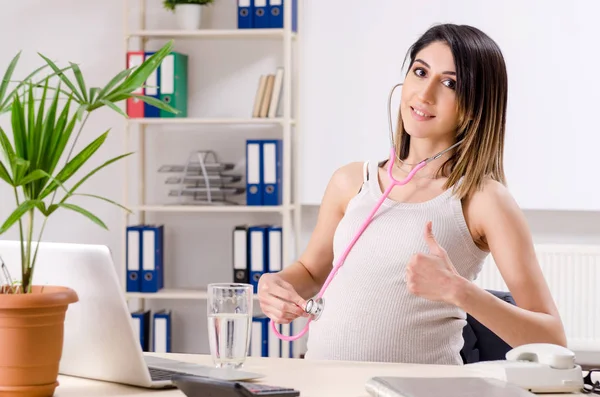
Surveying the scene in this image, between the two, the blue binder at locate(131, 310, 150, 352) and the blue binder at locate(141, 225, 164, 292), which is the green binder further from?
the blue binder at locate(131, 310, 150, 352)

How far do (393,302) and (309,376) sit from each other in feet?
1.35

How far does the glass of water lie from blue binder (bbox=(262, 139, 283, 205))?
8.18 feet

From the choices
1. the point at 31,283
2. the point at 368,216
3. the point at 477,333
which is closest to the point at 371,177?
the point at 368,216

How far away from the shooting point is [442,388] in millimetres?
1123

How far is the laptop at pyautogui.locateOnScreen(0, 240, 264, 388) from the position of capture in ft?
3.92

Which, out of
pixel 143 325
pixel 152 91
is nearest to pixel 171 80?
pixel 152 91

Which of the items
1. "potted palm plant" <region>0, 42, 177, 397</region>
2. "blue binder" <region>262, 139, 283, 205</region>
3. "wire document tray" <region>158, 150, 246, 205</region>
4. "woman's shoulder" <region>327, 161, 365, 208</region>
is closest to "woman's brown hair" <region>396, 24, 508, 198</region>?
"woman's shoulder" <region>327, 161, 365, 208</region>

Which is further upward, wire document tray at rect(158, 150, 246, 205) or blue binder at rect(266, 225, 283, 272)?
wire document tray at rect(158, 150, 246, 205)

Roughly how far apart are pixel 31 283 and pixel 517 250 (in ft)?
3.08

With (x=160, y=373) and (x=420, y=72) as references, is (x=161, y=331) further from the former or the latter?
(x=160, y=373)

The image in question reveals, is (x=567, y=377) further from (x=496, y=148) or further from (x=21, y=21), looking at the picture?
(x=21, y=21)

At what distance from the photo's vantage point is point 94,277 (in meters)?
1.20

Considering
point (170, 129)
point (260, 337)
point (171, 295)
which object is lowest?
point (260, 337)

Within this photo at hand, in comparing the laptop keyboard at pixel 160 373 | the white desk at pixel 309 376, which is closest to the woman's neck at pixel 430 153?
the white desk at pixel 309 376
